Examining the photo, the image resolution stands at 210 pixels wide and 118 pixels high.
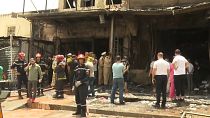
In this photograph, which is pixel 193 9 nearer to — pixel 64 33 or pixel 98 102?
pixel 98 102

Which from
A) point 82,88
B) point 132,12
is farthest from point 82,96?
point 132,12

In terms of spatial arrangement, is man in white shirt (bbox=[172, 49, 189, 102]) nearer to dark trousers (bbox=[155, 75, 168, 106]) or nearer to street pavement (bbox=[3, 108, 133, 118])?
dark trousers (bbox=[155, 75, 168, 106])

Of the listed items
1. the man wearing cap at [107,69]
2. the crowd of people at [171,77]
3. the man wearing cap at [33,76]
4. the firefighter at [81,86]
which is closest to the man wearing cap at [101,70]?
the man wearing cap at [107,69]

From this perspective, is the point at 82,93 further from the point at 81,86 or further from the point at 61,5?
the point at 61,5

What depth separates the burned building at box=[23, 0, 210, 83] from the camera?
1880cm

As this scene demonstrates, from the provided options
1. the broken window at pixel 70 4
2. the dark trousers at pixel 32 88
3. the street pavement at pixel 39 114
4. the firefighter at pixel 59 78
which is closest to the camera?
the street pavement at pixel 39 114

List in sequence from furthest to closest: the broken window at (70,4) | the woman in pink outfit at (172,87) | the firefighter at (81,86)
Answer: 1. the broken window at (70,4)
2. the woman in pink outfit at (172,87)
3. the firefighter at (81,86)

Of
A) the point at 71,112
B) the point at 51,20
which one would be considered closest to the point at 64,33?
the point at 51,20

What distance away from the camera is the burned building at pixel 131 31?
1880 cm

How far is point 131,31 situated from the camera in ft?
65.2

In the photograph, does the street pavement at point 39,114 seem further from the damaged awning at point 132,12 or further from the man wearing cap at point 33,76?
the damaged awning at point 132,12

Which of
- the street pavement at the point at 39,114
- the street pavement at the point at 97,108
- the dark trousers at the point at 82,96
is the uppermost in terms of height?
the dark trousers at the point at 82,96

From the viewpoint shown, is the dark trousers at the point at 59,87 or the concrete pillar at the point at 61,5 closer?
the dark trousers at the point at 59,87

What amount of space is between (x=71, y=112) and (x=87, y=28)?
8159mm
